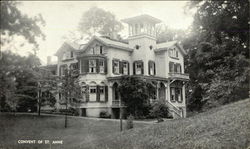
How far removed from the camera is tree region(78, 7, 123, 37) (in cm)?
4791

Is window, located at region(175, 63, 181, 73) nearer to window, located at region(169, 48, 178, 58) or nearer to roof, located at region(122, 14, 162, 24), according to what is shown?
window, located at region(169, 48, 178, 58)

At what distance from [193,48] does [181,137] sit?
29.7m

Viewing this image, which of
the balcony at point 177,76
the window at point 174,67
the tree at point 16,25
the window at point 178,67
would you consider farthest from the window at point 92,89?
the tree at point 16,25

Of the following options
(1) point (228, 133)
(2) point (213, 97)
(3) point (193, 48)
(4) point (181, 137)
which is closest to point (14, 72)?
(4) point (181, 137)

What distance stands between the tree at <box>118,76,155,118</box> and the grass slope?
1324cm

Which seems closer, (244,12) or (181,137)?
(181,137)

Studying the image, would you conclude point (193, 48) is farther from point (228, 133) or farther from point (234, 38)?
point (228, 133)

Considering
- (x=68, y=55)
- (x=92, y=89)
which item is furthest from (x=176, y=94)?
(x=68, y=55)

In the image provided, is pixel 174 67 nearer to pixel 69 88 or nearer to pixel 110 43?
pixel 110 43

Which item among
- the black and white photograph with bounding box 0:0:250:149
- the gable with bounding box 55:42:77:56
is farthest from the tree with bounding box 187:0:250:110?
the gable with bounding box 55:42:77:56

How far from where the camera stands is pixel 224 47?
1018 inches

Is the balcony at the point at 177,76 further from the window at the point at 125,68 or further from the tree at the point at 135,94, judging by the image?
the tree at the point at 135,94

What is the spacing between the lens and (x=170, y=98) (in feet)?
119

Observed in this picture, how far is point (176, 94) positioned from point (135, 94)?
32.7 feet
